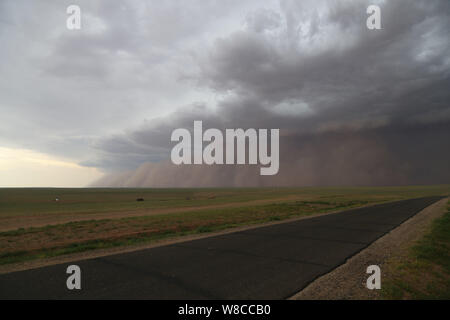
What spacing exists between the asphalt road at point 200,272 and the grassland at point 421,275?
1.65m

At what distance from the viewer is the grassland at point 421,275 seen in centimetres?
614

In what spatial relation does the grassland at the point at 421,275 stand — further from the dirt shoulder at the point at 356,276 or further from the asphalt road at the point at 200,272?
the asphalt road at the point at 200,272

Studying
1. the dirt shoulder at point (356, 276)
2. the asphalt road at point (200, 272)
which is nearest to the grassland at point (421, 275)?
the dirt shoulder at point (356, 276)

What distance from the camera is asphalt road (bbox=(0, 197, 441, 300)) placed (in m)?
6.12

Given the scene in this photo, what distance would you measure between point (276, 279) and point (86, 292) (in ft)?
15.2

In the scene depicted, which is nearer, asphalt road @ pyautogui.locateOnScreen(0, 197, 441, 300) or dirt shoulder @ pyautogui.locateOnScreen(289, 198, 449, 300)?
dirt shoulder @ pyautogui.locateOnScreen(289, 198, 449, 300)

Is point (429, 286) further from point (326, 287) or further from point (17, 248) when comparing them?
point (17, 248)

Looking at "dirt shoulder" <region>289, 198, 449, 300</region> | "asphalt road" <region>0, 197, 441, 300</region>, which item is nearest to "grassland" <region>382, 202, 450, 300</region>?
"dirt shoulder" <region>289, 198, 449, 300</region>

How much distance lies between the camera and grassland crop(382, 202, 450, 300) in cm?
614

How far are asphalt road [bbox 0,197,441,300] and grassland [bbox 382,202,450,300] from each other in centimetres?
165

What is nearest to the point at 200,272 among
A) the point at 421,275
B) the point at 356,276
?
the point at 356,276

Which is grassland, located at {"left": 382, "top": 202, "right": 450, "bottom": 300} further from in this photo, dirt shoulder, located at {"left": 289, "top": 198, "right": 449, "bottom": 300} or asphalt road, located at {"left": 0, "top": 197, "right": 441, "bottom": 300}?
asphalt road, located at {"left": 0, "top": 197, "right": 441, "bottom": 300}

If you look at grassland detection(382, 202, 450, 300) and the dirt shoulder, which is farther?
grassland detection(382, 202, 450, 300)
